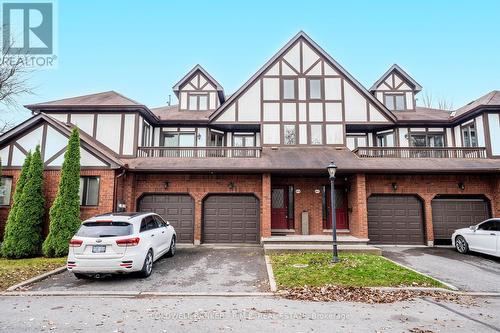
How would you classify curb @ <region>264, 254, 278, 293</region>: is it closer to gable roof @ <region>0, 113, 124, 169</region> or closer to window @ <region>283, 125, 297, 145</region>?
window @ <region>283, 125, 297, 145</region>

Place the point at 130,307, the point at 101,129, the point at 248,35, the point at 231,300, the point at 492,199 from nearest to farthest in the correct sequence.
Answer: the point at 130,307 → the point at 231,300 → the point at 492,199 → the point at 101,129 → the point at 248,35

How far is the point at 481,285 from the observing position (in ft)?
23.8

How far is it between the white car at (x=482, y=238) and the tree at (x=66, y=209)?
16.2m

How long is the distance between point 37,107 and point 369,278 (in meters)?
18.2

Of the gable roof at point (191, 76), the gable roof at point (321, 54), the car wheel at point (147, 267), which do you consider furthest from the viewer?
the gable roof at point (191, 76)

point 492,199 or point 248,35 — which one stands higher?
point 248,35

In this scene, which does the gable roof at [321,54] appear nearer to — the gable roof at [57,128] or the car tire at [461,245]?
the gable roof at [57,128]

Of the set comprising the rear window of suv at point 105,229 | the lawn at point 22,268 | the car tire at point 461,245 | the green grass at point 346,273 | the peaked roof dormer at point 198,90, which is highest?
the peaked roof dormer at point 198,90

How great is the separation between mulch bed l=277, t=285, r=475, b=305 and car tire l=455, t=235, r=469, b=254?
657cm

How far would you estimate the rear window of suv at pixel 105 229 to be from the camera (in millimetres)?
7320

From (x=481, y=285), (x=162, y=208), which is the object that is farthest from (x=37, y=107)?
(x=481, y=285)

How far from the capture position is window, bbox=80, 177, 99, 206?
1271 cm

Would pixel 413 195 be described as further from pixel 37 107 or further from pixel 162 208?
pixel 37 107

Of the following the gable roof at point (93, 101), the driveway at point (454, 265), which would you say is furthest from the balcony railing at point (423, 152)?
the gable roof at point (93, 101)
